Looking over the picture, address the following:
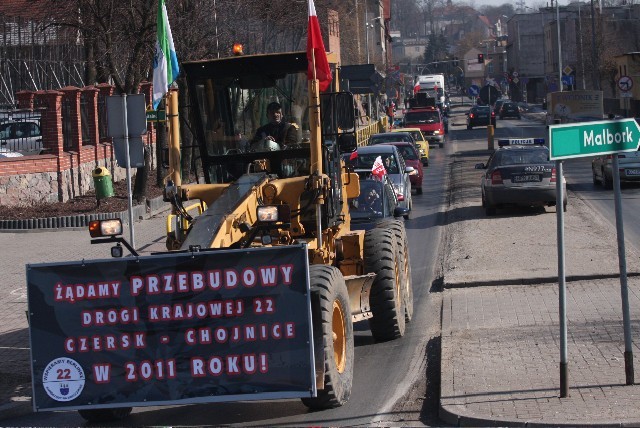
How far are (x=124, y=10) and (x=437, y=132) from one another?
25.9 meters

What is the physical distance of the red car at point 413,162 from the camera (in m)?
30.7

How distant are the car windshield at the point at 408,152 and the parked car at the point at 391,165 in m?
5.44

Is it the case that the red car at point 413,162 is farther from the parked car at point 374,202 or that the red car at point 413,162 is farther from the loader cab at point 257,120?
the loader cab at point 257,120

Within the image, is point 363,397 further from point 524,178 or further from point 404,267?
point 524,178

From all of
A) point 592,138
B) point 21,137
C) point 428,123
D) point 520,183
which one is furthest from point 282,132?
point 428,123

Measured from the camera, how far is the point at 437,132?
53750 millimetres

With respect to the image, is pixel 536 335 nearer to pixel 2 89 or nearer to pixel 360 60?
pixel 2 89

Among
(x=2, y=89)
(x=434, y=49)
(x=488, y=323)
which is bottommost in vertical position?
(x=488, y=323)

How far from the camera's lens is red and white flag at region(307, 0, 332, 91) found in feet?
34.4

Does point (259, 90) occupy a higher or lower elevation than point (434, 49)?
lower

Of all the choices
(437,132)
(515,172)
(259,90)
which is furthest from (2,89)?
(259,90)

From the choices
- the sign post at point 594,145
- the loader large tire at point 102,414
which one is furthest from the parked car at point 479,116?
the loader large tire at point 102,414

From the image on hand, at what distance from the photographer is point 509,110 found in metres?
84.6

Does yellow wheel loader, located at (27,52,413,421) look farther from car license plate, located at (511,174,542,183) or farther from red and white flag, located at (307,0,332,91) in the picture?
car license plate, located at (511,174,542,183)
